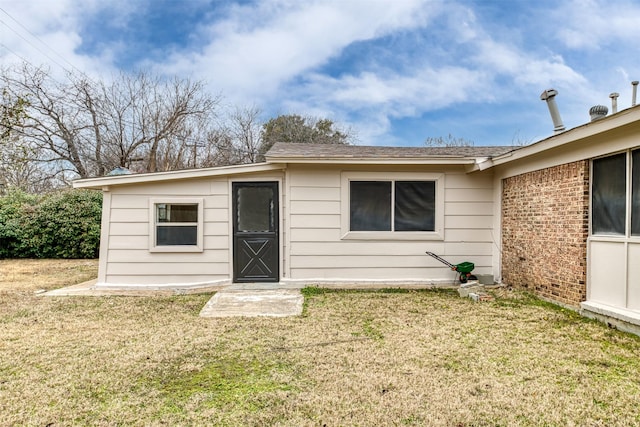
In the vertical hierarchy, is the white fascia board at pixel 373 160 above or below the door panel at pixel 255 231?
above

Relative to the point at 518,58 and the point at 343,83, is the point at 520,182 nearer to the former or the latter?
the point at 518,58

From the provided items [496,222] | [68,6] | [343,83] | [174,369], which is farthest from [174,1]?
[174,369]

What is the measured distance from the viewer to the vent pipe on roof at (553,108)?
6.61 metres

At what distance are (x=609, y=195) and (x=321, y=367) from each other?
4.00 m

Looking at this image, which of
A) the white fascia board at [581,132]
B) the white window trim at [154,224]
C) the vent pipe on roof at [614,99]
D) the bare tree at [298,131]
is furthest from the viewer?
the bare tree at [298,131]

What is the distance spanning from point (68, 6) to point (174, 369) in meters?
14.1

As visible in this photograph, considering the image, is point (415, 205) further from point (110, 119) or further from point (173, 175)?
point (110, 119)

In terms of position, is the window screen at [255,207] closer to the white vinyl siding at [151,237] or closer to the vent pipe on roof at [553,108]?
the white vinyl siding at [151,237]

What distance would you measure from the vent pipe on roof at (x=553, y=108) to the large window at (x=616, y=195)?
2.24 metres

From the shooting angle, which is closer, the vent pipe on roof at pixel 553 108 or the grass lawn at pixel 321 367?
the grass lawn at pixel 321 367

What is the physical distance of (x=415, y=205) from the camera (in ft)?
22.7

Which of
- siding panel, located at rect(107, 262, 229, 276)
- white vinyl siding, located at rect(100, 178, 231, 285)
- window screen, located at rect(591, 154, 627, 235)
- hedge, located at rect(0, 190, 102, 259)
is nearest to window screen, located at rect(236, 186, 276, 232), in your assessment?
white vinyl siding, located at rect(100, 178, 231, 285)

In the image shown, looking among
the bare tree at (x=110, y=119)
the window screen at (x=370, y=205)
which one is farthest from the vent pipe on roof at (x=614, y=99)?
the bare tree at (x=110, y=119)

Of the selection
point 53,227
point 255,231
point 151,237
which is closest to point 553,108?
point 255,231
